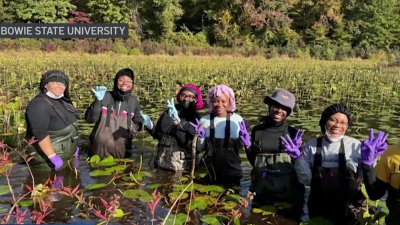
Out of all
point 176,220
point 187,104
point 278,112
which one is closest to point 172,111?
point 187,104

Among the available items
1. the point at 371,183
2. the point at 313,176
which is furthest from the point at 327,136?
the point at 371,183

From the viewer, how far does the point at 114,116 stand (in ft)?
17.7

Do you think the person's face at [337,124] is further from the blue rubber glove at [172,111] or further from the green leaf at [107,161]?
the green leaf at [107,161]

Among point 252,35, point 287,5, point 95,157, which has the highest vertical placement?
point 287,5

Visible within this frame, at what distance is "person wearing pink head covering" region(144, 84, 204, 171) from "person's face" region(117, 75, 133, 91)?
0.43 m

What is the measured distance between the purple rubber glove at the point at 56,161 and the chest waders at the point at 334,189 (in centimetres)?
268

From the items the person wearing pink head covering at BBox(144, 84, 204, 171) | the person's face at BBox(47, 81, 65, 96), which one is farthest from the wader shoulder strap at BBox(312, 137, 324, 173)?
the person's face at BBox(47, 81, 65, 96)

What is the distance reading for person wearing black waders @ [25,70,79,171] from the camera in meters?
4.60

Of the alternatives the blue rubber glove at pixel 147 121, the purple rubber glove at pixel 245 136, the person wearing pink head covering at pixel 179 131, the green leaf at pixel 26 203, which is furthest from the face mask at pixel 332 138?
the green leaf at pixel 26 203

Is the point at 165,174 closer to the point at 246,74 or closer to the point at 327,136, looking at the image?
the point at 327,136

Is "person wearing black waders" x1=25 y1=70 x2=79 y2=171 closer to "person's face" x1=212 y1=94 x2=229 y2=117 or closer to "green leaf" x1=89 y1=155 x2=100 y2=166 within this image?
"green leaf" x1=89 y1=155 x2=100 y2=166

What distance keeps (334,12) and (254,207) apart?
1552 inches

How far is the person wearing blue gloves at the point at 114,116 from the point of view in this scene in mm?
5379

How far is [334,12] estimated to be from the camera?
40.6 m
